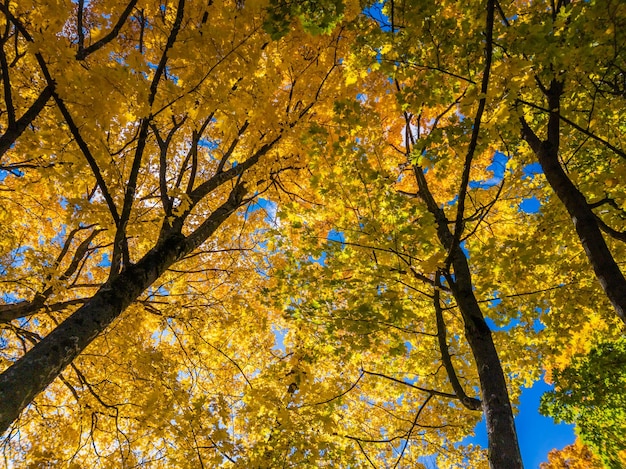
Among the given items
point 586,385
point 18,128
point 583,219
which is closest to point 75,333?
point 18,128

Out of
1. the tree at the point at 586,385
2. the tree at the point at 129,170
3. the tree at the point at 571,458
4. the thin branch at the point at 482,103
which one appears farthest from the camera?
the tree at the point at 571,458

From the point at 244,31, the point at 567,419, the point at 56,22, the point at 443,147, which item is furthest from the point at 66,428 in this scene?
the point at 567,419

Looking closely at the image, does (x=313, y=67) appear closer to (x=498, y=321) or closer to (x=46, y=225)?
(x=498, y=321)

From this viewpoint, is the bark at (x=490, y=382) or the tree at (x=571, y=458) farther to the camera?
the tree at (x=571, y=458)

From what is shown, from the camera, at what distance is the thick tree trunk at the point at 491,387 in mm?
3049

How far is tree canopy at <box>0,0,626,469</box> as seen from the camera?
3.00 m

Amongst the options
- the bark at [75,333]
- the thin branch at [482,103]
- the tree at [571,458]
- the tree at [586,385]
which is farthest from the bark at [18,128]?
the tree at [571,458]

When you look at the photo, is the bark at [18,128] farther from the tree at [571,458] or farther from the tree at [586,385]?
the tree at [571,458]

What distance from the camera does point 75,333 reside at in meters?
2.89

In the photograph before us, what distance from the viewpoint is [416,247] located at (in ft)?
13.7

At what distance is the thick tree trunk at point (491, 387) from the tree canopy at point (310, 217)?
22 millimetres

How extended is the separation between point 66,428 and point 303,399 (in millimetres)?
3765

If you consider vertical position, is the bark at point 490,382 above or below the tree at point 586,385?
below

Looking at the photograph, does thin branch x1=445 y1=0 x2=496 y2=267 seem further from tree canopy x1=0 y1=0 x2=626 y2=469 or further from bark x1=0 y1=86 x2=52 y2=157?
bark x1=0 y1=86 x2=52 y2=157
